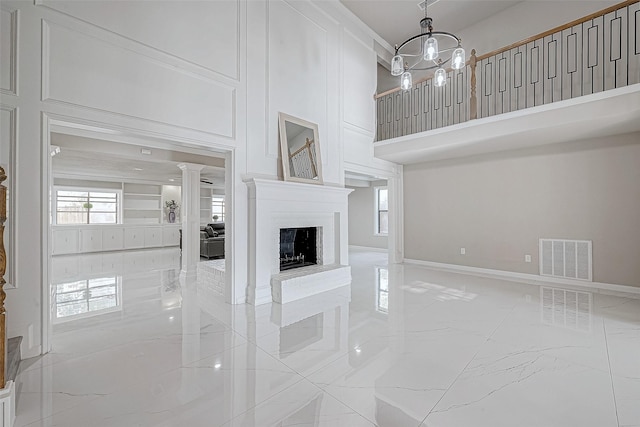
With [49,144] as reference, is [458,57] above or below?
above

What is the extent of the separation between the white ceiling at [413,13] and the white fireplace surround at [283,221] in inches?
145

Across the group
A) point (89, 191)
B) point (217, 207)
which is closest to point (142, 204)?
point (89, 191)

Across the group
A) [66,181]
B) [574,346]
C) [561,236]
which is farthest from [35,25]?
[66,181]

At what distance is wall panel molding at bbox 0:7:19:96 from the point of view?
2.44 meters

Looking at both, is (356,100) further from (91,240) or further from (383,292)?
(91,240)

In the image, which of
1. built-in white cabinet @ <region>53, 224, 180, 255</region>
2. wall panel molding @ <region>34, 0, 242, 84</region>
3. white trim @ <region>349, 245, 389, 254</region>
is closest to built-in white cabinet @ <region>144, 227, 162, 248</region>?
built-in white cabinet @ <region>53, 224, 180, 255</region>

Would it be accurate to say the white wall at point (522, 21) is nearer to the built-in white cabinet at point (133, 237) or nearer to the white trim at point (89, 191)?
the built-in white cabinet at point (133, 237)

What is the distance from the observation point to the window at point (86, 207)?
9.37 metres

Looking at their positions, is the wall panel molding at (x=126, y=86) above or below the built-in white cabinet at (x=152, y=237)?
above

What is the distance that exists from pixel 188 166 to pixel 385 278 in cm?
427

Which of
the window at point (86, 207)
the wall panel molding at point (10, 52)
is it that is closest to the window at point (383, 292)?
the wall panel molding at point (10, 52)

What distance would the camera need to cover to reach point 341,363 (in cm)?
240

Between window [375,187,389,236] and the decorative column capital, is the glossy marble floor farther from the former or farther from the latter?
window [375,187,389,236]

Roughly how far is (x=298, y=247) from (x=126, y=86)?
338 cm
